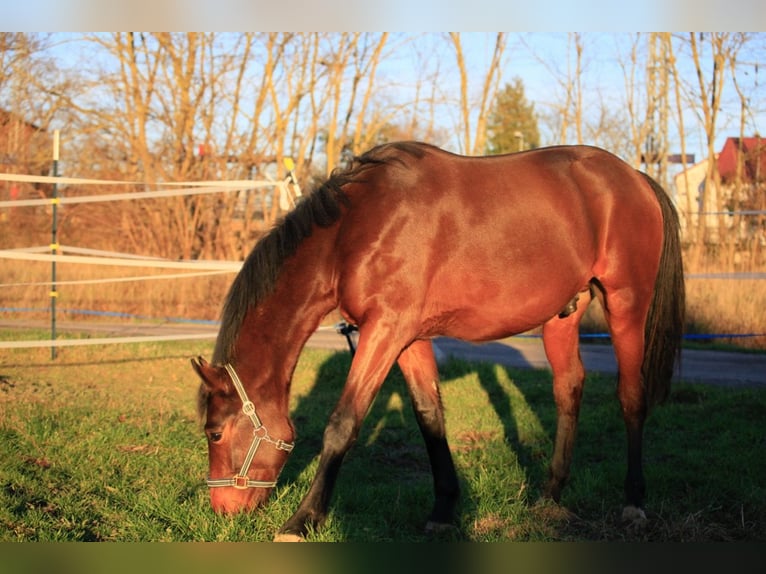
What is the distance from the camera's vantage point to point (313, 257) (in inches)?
151

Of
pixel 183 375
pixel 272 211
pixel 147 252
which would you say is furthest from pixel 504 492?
pixel 147 252

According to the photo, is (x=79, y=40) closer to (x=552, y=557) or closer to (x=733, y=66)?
(x=733, y=66)

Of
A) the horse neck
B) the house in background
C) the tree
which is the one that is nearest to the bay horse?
the horse neck

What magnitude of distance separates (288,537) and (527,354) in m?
7.95

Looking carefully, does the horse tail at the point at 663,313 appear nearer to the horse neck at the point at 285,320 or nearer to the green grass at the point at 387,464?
the green grass at the point at 387,464

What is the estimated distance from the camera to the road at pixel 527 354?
8.77 metres

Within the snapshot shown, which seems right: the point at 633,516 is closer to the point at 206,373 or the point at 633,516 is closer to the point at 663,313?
the point at 663,313

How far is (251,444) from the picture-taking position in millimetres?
3709

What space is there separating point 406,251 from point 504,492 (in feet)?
5.48

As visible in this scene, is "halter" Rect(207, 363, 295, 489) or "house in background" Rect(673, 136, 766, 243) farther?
"house in background" Rect(673, 136, 766, 243)

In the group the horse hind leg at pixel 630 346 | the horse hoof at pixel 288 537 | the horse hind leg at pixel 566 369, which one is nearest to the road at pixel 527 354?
the horse hind leg at pixel 566 369

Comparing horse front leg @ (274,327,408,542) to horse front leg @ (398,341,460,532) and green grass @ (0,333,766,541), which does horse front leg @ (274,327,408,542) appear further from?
horse front leg @ (398,341,460,532)

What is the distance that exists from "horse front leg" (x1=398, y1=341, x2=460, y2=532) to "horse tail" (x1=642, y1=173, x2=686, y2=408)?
5.32 ft

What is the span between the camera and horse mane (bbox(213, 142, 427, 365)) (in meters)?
3.78
